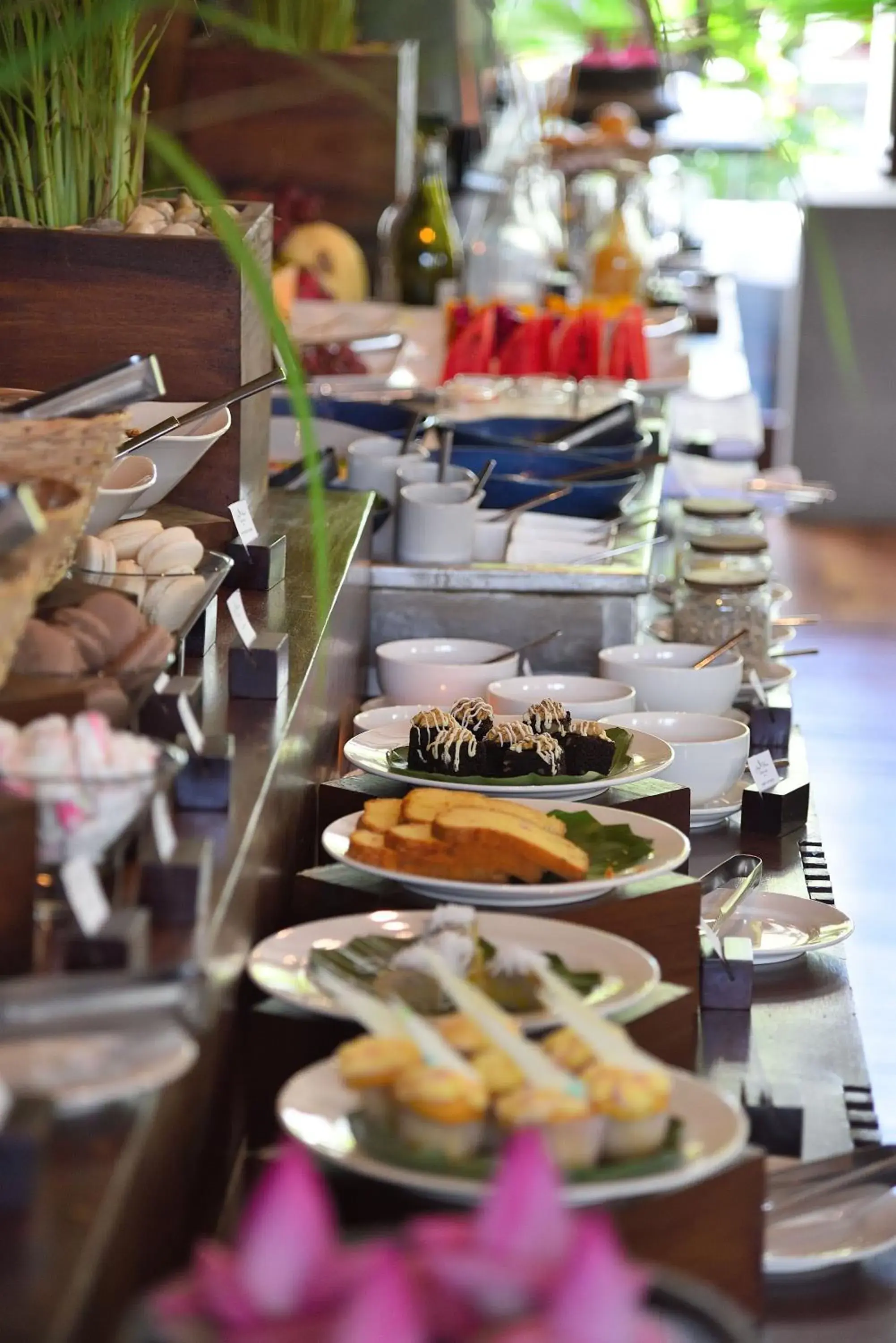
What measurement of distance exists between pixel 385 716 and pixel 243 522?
9.2 inches

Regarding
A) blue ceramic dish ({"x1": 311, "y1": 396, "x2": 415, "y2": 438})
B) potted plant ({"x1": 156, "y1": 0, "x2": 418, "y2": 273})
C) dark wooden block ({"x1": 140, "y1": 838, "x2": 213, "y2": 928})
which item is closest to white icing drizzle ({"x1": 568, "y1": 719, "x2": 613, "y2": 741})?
dark wooden block ({"x1": 140, "y1": 838, "x2": 213, "y2": 928})

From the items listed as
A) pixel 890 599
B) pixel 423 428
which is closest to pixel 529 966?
pixel 423 428

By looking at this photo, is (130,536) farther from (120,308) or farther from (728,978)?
(728,978)

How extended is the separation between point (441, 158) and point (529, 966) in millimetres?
3869

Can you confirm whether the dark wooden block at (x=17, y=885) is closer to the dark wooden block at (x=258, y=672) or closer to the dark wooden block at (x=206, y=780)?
the dark wooden block at (x=206, y=780)

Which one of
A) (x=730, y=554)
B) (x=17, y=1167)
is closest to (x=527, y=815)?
(x=17, y=1167)

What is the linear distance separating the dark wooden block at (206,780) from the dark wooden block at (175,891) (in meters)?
0.16

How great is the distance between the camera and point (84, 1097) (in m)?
0.80

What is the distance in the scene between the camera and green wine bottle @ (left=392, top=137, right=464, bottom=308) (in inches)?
179

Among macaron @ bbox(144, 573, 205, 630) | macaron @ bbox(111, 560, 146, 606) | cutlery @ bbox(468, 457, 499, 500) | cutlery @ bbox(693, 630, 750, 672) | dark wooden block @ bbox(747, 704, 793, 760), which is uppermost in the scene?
macaron @ bbox(111, 560, 146, 606)

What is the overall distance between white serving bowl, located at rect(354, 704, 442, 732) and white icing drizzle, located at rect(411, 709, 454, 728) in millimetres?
146

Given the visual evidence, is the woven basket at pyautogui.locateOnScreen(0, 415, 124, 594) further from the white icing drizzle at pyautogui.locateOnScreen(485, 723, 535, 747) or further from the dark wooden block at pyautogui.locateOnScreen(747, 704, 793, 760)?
the dark wooden block at pyautogui.locateOnScreen(747, 704, 793, 760)

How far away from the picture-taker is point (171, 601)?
1.35 m

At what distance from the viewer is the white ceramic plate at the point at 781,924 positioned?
1.52 meters
